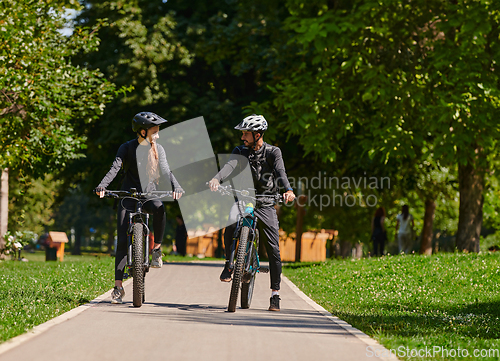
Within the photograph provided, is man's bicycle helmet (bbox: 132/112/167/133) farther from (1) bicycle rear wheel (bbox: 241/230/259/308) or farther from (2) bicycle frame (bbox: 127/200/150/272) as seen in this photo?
(1) bicycle rear wheel (bbox: 241/230/259/308)

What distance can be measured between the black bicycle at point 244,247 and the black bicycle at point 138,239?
831 millimetres

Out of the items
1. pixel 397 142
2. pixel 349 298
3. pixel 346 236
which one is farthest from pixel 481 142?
pixel 346 236

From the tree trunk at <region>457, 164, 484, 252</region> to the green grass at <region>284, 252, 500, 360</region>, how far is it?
3.29 metres

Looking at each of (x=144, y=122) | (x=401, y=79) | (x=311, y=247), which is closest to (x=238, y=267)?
(x=144, y=122)

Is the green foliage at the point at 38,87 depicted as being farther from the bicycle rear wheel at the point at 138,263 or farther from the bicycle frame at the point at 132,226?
the bicycle rear wheel at the point at 138,263

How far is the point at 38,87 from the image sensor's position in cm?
1302

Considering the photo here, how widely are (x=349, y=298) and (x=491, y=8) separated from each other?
7875 millimetres

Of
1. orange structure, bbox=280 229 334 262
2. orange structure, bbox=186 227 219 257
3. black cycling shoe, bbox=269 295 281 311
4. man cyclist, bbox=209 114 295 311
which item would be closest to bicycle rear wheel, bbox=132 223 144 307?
man cyclist, bbox=209 114 295 311

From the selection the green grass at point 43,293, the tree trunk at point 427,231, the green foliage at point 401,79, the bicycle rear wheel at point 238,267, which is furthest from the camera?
the tree trunk at point 427,231

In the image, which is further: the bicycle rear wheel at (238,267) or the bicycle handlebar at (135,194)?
the bicycle handlebar at (135,194)

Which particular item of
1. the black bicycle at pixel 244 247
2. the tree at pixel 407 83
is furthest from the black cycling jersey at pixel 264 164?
the tree at pixel 407 83

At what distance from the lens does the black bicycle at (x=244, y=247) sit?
23.4 feet

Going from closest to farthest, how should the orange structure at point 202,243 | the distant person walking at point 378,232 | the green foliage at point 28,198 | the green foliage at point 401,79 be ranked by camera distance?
the green foliage at point 401,79
the distant person walking at point 378,232
the green foliage at point 28,198
the orange structure at point 202,243

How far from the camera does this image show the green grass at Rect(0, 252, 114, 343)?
6039 millimetres
